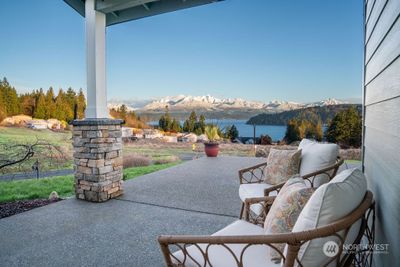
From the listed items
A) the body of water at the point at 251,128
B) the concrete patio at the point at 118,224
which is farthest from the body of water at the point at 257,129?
the concrete patio at the point at 118,224

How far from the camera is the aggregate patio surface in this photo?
7.12 feet

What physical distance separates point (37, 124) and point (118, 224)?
2.17 metres

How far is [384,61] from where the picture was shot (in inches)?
52.6

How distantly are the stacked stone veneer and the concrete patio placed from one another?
17cm

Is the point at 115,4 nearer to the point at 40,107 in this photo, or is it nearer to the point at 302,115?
the point at 40,107

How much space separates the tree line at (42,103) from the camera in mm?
3461

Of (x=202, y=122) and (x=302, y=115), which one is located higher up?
(x=302, y=115)

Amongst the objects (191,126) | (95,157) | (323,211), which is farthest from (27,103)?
(191,126)

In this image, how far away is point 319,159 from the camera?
244 centimetres

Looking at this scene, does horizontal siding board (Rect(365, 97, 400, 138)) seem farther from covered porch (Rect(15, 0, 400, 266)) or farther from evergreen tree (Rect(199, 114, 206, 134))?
evergreen tree (Rect(199, 114, 206, 134))

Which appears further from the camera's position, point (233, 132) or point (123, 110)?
point (233, 132)

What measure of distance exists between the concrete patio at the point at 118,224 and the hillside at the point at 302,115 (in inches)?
137

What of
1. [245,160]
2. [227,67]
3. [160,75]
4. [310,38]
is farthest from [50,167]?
[310,38]

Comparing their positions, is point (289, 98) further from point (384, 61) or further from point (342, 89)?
point (384, 61)
